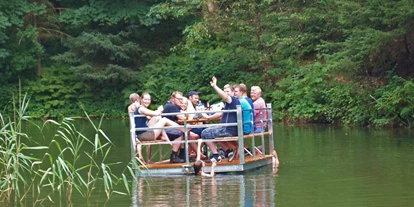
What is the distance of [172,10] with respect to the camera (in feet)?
119

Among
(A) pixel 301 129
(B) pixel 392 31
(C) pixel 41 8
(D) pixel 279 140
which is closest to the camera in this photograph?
(D) pixel 279 140

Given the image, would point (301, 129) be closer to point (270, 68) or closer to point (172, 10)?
point (270, 68)

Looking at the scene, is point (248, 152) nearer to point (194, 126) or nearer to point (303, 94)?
A: point (194, 126)

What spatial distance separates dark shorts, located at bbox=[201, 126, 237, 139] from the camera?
1532 cm

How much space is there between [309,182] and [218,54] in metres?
23.9

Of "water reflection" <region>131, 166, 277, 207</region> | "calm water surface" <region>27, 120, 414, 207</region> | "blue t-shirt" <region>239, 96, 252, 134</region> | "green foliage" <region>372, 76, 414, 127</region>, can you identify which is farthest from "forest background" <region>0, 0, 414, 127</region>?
"water reflection" <region>131, 166, 277, 207</region>

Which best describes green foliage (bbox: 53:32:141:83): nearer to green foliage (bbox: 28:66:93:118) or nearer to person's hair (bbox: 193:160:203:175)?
green foliage (bbox: 28:66:93:118)

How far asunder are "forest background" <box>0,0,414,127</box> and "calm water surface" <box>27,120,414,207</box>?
516 cm

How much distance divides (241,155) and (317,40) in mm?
20015

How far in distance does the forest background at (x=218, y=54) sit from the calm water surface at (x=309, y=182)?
5.16 meters

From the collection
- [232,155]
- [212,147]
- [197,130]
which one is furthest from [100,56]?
[212,147]

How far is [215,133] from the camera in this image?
15.3 meters

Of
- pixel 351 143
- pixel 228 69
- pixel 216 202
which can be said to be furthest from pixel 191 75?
pixel 216 202

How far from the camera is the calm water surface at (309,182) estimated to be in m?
11.8
